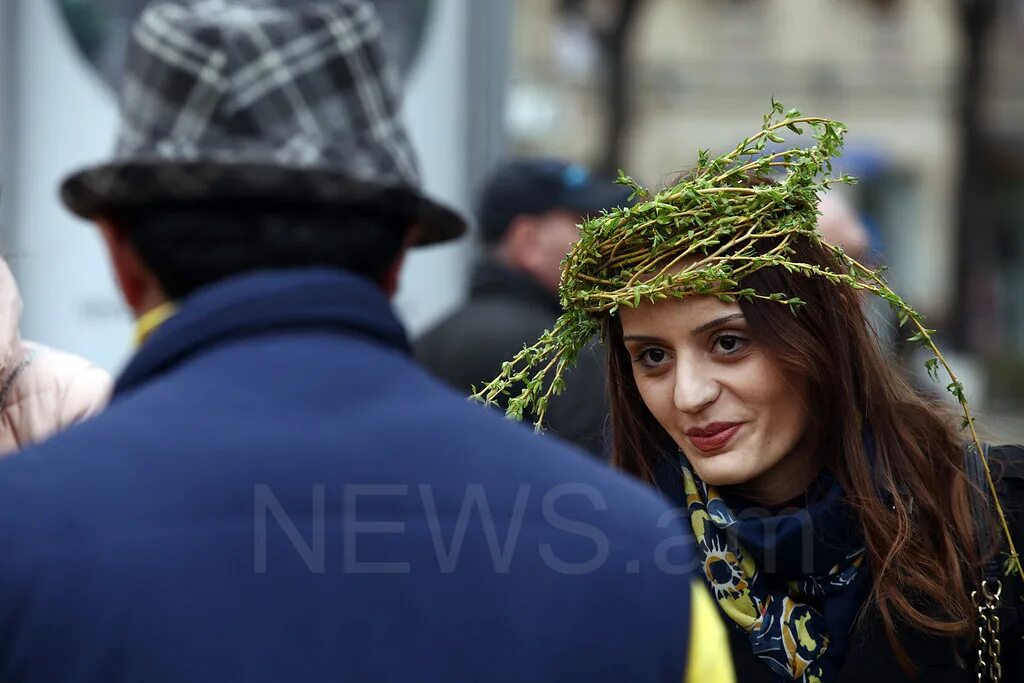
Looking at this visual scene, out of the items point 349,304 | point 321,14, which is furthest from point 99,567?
point 321,14

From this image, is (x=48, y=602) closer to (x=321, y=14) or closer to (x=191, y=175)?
(x=191, y=175)

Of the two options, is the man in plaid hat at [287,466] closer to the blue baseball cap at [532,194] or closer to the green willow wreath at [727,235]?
the green willow wreath at [727,235]

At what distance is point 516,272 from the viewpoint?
4895mm

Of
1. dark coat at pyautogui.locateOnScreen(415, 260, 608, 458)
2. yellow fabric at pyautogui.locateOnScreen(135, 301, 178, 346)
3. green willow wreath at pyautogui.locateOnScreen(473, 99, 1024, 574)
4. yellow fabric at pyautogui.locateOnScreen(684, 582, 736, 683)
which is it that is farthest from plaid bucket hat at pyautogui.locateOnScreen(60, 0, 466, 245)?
dark coat at pyautogui.locateOnScreen(415, 260, 608, 458)

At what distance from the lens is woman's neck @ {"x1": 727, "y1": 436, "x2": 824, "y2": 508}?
9.24 ft

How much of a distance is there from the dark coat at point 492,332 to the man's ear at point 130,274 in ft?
8.31

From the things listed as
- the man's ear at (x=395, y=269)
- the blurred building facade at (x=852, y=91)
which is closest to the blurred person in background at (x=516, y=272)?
the man's ear at (x=395, y=269)

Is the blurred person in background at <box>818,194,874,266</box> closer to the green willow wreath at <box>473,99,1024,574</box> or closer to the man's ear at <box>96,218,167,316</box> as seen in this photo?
the green willow wreath at <box>473,99,1024,574</box>

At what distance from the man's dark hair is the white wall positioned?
313 centimetres

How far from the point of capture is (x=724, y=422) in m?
2.72

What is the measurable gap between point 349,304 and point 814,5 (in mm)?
28461

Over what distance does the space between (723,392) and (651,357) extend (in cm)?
16

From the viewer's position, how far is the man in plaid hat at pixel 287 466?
1.38 meters

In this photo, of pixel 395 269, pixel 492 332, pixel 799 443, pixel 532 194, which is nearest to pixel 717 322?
pixel 799 443
